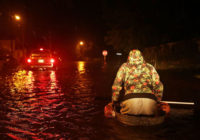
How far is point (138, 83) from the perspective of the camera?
17.7 feet

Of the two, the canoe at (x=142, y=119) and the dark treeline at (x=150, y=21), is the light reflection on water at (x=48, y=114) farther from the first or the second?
the dark treeline at (x=150, y=21)

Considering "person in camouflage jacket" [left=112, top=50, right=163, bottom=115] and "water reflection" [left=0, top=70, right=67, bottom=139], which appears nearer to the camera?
"person in camouflage jacket" [left=112, top=50, right=163, bottom=115]

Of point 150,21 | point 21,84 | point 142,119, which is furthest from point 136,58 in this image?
point 150,21

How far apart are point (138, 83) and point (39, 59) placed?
1635cm

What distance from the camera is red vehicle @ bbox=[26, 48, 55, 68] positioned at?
20828mm

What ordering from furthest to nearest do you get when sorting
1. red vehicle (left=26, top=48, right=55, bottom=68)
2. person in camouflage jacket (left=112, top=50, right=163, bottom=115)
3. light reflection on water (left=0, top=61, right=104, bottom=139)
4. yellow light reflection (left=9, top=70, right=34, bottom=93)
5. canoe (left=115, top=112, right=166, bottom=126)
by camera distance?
1. red vehicle (left=26, top=48, right=55, bottom=68)
2. yellow light reflection (left=9, top=70, right=34, bottom=93)
3. light reflection on water (left=0, top=61, right=104, bottom=139)
4. canoe (left=115, top=112, right=166, bottom=126)
5. person in camouflage jacket (left=112, top=50, right=163, bottom=115)

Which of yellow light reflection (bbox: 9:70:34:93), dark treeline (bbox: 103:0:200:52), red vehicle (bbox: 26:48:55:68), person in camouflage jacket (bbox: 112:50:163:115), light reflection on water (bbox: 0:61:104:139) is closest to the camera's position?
person in camouflage jacket (bbox: 112:50:163:115)

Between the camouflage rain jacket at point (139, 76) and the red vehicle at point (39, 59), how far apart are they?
16.0m

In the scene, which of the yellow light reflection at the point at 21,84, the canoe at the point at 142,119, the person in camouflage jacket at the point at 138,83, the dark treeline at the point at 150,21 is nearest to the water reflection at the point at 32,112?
the yellow light reflection at the point at 21,84

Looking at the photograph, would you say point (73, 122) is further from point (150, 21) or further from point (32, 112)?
point (150, 21)

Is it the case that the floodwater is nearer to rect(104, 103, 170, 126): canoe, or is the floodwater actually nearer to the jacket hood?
rect(104, 103, 170, 126): canoe

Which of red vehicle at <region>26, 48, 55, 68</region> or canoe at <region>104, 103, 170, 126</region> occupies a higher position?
red vehicle at <region>26, 48, 55, 68</region>

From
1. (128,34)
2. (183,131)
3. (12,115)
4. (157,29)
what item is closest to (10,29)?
(128,34)

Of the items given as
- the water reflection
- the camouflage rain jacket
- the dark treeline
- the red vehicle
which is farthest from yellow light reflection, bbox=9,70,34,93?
the dark treeline
